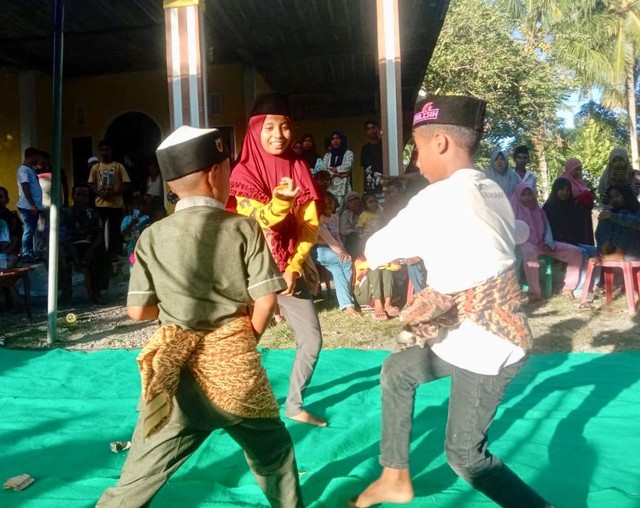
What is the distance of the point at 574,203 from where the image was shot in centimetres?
895

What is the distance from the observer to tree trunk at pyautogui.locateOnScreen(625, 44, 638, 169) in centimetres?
2545

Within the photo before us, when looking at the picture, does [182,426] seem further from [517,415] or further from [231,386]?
[517,415]

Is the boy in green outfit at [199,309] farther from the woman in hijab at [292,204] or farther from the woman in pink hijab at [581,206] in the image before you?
the woman in pink hijab at [581,206]

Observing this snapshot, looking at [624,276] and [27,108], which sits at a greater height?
[27,108]

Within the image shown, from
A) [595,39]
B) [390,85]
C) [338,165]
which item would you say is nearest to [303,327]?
[390,85]

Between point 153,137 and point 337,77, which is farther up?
point 337,77

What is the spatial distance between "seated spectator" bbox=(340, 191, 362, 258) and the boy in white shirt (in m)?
5.69

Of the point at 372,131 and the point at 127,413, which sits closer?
the point at 127,413

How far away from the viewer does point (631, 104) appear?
1025 inches

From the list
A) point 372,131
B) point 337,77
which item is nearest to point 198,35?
point 372,131

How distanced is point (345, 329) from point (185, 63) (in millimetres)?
3436

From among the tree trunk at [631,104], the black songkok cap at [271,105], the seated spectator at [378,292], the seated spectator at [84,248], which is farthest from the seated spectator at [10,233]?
the tree trunk at [631,104]

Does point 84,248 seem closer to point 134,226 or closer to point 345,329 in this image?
point 134,226

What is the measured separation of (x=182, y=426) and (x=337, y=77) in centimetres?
1248
